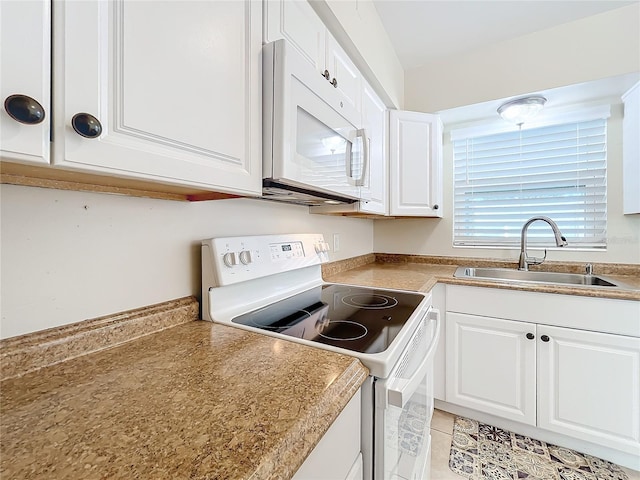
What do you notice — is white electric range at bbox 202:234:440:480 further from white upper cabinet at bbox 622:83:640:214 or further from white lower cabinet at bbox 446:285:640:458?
white upper cabinet at bbox 622:83:640:214

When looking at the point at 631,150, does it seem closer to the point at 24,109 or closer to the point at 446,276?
the point at 446,276

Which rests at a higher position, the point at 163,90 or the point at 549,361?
the point at 163,90

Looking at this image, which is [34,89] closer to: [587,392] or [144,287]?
[144,287]

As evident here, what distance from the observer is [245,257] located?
1.02 m

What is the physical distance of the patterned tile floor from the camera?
1.36 meters

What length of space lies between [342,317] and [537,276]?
5.59ft

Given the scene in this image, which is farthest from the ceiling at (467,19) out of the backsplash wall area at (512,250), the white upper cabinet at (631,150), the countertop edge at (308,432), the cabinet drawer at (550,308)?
the countertop edge at (308,432)

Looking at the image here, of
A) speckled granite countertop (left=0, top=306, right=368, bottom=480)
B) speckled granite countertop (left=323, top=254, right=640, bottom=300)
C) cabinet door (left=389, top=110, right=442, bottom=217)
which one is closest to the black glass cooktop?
speckled granite countertop (left=0, top=306, right=368, bottom=480)

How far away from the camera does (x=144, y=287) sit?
0.81 metres

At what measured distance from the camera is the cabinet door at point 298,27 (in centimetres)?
82

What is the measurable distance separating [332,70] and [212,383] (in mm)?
1201

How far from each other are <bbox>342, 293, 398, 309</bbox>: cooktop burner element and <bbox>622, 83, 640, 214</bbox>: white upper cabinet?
1690 millimetres

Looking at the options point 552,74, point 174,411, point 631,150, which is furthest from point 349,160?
point 631,150

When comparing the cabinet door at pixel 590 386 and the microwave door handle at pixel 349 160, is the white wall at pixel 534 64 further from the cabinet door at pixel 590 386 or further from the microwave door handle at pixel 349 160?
the cabinet door at pixel 590 386
